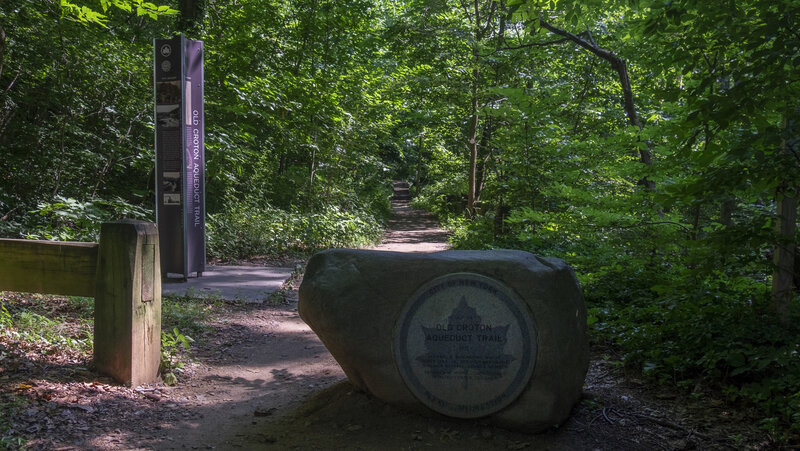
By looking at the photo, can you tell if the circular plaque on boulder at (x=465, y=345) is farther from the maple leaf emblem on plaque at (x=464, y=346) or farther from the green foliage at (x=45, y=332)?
the green foliage at (x=45, y=332)

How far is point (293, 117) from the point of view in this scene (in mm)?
13023

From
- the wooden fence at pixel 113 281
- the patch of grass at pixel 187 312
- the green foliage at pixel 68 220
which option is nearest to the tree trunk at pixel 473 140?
the green foliage at pixel 68 220

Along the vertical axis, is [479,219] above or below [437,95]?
below

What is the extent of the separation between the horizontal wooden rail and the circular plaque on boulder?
2.37 metres

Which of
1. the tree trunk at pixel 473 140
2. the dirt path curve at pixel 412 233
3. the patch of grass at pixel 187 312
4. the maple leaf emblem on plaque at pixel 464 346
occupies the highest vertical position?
the tree trunk at pixel 473 140

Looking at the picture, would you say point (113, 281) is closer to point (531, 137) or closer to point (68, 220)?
point (68, 220)

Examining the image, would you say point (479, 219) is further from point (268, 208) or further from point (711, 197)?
point (711, 197)

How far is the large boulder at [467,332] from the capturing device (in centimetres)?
348

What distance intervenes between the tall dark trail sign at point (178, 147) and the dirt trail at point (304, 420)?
3.57m

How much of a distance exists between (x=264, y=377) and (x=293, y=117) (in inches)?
362

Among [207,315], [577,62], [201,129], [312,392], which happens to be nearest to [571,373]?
[312,392]

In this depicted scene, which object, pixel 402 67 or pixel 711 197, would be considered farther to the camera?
pixel 402 67

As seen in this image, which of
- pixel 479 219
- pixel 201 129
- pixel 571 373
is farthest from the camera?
pixel 479 219

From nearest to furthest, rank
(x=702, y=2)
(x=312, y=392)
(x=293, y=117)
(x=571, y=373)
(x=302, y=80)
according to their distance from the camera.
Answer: (x=571, y=373) < (x=702, y=2) < (x=312, y=392) < (x=302, y=80) < (x=293, y=117)
